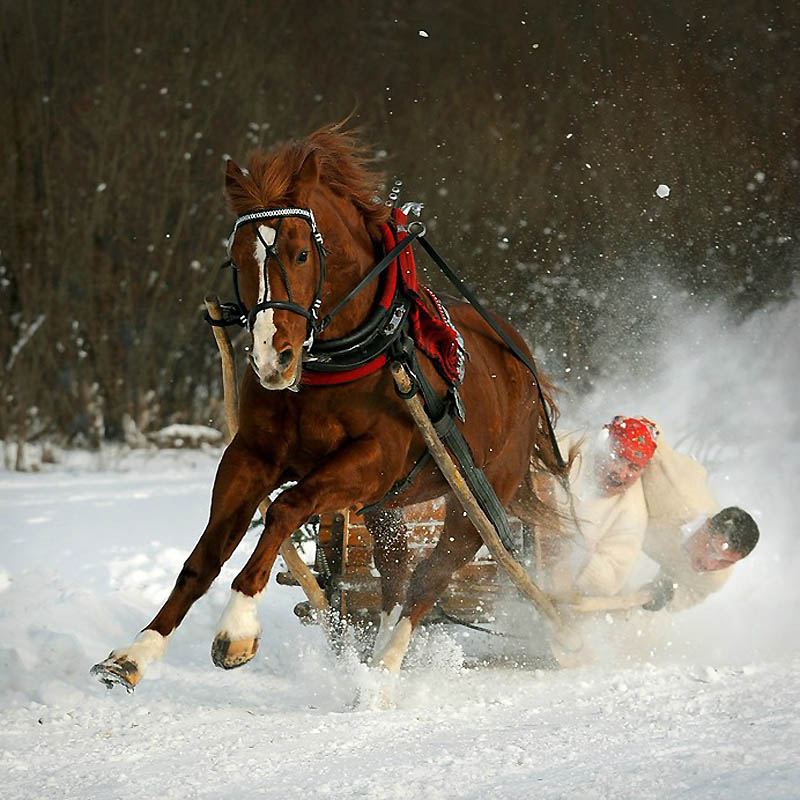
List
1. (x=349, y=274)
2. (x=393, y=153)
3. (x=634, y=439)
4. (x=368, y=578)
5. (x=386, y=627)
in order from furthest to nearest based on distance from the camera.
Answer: (x=393, y=153) → (x=634, y=439) → (x=368, y=578) → (x=386, y=627) → (x=349, y=274)

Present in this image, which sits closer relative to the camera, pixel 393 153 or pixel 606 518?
pixel 606 518

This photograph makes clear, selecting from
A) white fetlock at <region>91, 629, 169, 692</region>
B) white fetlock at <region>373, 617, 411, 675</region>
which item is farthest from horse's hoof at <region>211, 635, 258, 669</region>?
white fetlock at <region>373, 617, 411, 675</region>

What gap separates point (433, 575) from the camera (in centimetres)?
520

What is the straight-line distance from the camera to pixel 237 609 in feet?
12.4

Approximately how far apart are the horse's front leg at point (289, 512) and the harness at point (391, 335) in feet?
0.91

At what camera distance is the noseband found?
3.79m

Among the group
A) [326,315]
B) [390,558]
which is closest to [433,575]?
[390,558]

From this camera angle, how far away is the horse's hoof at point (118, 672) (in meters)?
3.65

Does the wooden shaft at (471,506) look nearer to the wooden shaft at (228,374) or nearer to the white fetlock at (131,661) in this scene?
the wooden shaft at (228,374)

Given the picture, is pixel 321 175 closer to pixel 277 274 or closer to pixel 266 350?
pixel 277 274

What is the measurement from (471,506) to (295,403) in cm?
91

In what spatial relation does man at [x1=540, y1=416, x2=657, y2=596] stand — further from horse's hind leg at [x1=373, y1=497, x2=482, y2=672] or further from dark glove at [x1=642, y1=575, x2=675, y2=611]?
horse's hind leg at [x1=373, y1=497, x2=482, y2=672]

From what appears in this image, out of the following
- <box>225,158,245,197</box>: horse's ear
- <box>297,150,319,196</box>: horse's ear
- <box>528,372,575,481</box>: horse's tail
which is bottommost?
<box>528,372,575,481</box>: horse's tail

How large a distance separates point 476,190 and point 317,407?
31.7 ft
